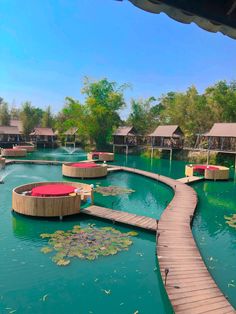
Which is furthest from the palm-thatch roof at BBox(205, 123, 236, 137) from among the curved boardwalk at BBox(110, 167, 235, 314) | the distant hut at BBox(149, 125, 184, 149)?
the curved boardwalk at BBox(110, 167, 235, 314)

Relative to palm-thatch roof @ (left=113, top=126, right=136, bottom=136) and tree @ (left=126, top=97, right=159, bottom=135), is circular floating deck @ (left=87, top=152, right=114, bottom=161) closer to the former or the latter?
palm-thatch roof @ (left=113, top=126, right=136, bottom=136)

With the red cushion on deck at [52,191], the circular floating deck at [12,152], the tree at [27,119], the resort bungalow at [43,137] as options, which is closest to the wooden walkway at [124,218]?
the red cushion on deck at [52,191]

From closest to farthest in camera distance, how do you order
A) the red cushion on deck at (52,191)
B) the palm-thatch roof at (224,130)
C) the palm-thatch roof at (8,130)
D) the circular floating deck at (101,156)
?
the red cushion on deck at (52,191), the palm-thatch roof at (224,130), the circular floating deck at (101,156), the palm-thatch roof at (8,130)

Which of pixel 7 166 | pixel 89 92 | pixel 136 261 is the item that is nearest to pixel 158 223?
pixel 136 261

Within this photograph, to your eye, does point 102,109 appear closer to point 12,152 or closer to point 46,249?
point 12,152

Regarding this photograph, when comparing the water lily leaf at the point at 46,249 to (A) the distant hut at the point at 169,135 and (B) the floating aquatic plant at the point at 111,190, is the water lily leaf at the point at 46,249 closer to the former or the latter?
(B) the floating aquatic plant at the point at 111,190

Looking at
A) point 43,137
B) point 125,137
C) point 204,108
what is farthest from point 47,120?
point 204,108
